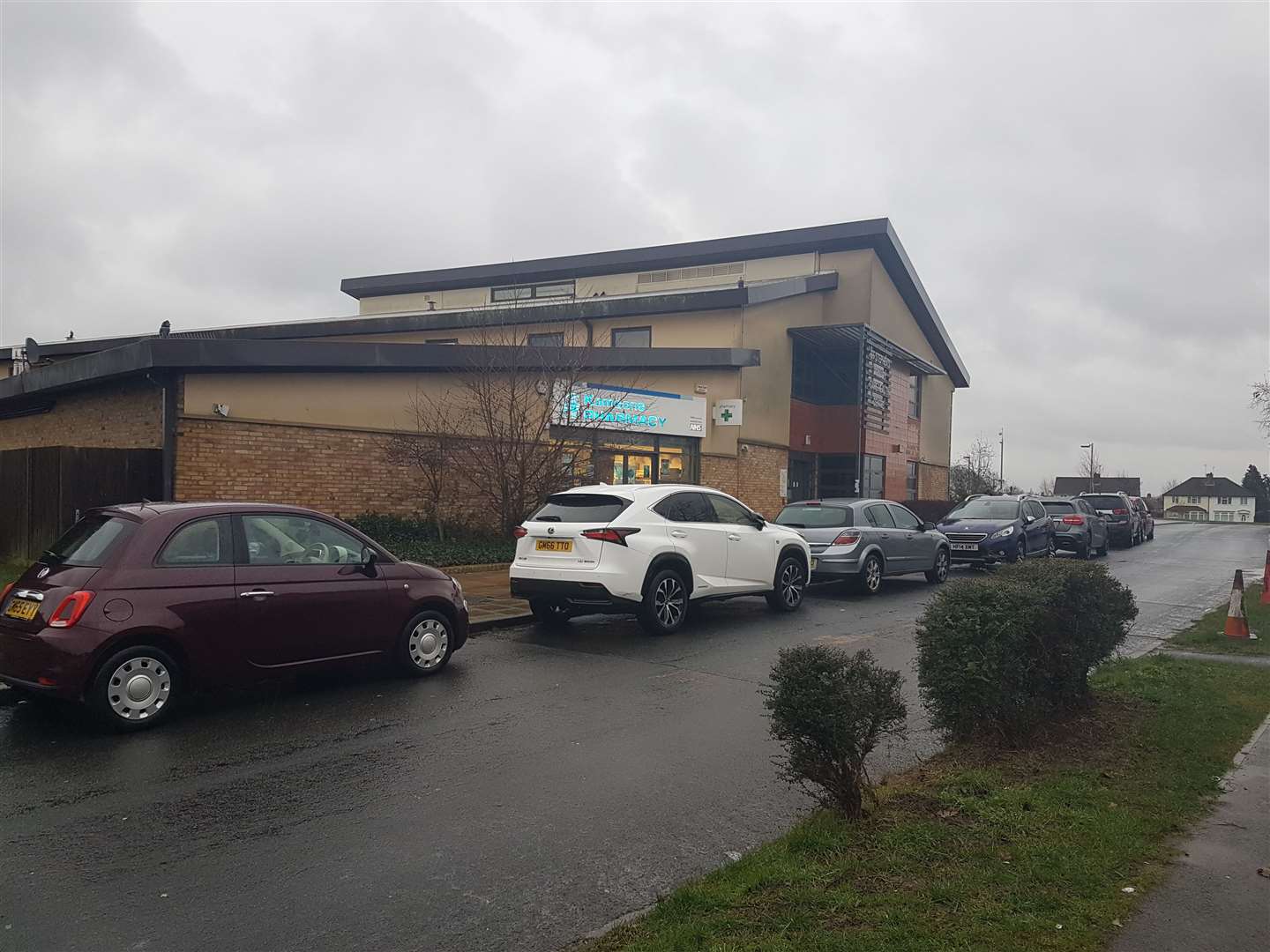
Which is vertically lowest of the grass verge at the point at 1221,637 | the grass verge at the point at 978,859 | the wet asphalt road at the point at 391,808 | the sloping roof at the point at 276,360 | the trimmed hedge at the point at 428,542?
the wet asphalt road at the point at 391,808

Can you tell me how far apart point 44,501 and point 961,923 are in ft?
49.3

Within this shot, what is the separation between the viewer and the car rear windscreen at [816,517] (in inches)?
584

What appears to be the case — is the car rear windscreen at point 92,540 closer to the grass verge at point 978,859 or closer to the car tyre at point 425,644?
the car tyre at point 425,644

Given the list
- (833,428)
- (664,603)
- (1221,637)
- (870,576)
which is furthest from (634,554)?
(833,428)

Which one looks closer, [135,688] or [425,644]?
[135,688]

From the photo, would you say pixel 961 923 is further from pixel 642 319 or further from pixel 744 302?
pixel 642 319

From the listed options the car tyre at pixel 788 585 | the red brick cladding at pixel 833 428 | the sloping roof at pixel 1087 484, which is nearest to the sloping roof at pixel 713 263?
the red brick cladding at pixel 833 428

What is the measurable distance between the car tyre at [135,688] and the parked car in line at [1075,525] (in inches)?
831

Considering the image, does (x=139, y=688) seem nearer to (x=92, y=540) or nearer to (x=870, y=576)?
(x=92, y=540)

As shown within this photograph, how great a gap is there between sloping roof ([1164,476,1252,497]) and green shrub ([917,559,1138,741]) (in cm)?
13251

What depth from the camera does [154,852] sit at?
4.29 m

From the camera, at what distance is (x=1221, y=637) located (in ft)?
33.4

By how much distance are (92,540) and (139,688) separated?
1.19 metres

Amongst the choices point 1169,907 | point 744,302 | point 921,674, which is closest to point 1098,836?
point 1169,907
